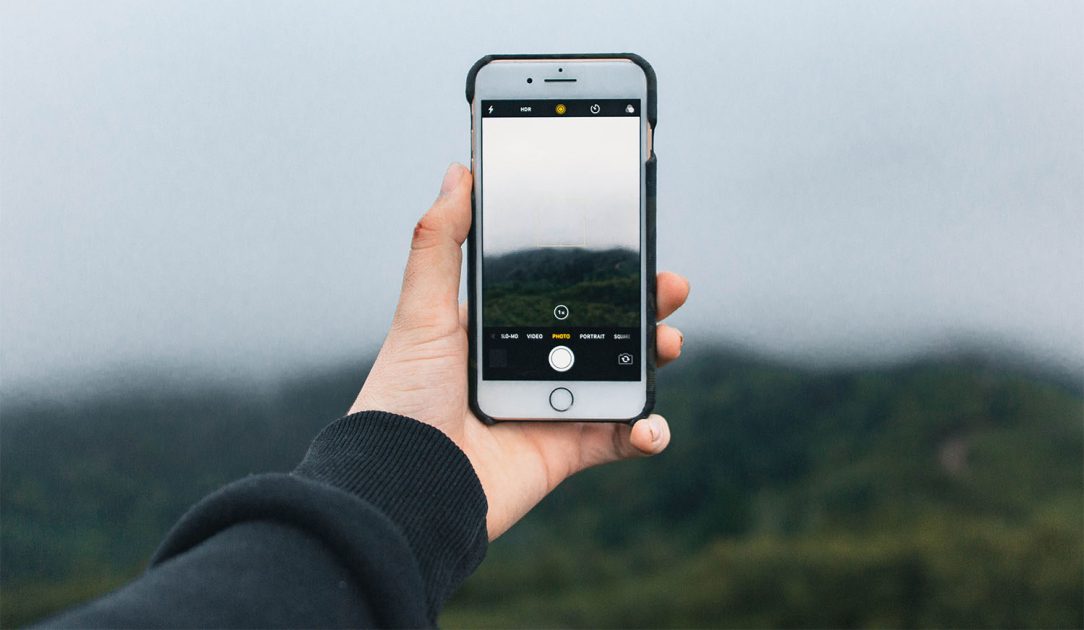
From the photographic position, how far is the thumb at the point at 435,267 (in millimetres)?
665

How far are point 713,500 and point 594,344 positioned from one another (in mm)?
1305

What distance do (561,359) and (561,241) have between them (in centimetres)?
10

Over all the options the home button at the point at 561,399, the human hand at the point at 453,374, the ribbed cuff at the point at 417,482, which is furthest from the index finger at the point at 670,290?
the ribbed cuff at the point at 417,482

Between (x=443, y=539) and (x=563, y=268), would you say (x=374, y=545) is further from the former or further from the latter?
(x=563, y=268)

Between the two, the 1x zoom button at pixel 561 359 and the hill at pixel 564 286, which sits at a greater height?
the hill at pixel 564 286

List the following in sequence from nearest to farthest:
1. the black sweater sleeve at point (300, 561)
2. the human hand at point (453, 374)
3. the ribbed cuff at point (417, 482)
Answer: the black sweater sleeve at point (300, 561) < the ribbed cuff at point (417, 482) < the human hand at point (453, 374)

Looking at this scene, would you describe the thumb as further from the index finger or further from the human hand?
the index finger

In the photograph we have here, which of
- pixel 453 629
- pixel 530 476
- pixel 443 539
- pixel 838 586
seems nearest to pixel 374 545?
pixel 443 539

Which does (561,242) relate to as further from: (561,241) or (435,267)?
(435,267)

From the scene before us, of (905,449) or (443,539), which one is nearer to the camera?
(443,539)

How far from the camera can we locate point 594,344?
72 centimetres

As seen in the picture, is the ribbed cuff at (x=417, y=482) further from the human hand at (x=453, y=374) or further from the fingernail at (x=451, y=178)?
the fingernail at (x=451, y=178)

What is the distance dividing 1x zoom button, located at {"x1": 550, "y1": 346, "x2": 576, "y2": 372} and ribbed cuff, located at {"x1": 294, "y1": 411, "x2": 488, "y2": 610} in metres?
0.15

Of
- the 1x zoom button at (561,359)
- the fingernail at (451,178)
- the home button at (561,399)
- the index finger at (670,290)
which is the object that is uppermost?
the fingernail at (451,178)
